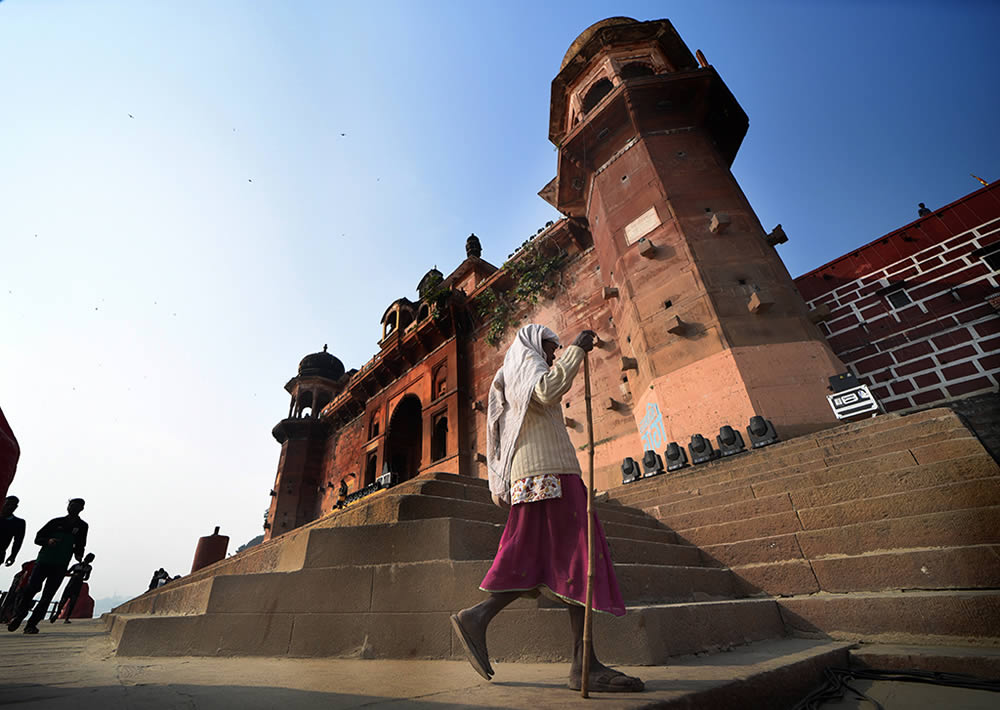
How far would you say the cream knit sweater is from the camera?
2295 mm

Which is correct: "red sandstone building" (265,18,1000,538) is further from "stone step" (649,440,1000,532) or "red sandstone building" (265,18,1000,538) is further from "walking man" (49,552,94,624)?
"walking man" (49,552,94,624)

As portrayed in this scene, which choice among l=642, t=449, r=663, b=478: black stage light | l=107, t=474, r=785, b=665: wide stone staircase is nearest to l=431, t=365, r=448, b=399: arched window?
l=642, t=449, r=663, b=478: black stage light

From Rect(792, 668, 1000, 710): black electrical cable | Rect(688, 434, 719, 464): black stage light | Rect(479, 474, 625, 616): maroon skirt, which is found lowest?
Rect(792, 668, 1000, 710): black electrical cable

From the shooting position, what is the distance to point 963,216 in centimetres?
1046

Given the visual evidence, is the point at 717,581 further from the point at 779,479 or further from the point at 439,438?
the point at 439,438

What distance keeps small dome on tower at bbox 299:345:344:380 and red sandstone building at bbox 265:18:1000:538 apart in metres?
9.57

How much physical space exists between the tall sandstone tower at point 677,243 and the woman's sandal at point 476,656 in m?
7.14

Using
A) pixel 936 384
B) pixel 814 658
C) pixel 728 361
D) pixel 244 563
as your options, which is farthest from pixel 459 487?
pixel 936 384

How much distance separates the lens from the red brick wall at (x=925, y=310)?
360 inches

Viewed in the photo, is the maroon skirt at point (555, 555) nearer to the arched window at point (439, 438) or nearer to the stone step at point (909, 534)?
the stone step at point (909, 534)

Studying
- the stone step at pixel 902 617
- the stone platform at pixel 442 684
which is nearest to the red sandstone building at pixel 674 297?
the stone step at pixel 902 617

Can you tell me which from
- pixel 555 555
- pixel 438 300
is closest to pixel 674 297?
pixel 555 555

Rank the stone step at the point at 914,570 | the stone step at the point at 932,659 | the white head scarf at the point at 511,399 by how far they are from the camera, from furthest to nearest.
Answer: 1. the stone step at the point at 914,570
2. the white head scarf at the point at 511,399
3. the stone step at the point at 932,659

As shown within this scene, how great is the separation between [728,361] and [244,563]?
8.48 metres
